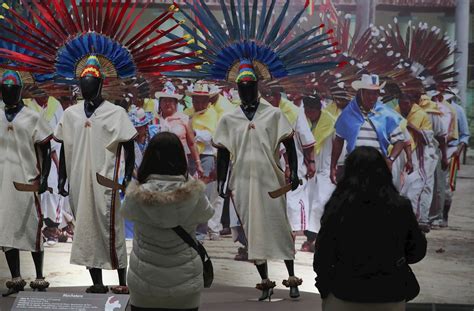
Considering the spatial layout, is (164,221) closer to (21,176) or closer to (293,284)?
(293,284)

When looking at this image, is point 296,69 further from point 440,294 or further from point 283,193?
point 440,294

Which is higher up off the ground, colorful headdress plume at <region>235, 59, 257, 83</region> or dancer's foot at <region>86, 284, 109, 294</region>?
colorful headdress plume at <region>235, 59, 257, 83</region>

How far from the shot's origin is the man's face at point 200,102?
25.8 ft

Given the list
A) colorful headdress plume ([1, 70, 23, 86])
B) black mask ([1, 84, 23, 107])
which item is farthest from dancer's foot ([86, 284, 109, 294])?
colorful headdress plume ([1, 70, 23, 86])

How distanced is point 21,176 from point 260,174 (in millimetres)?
1659

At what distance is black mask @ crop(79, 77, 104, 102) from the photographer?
20.6 ft

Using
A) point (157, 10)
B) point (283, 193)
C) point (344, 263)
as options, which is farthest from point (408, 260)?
point (157, 10)

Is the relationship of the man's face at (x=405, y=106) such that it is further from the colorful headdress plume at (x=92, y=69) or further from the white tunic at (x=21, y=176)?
the white tunic at (x=21, y=176)

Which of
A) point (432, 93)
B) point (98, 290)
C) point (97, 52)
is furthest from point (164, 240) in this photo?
point (432, 93)

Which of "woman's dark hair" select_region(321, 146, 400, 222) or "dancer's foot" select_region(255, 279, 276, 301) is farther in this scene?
"dancer's foot" select_region(255, 279, 276, 301)

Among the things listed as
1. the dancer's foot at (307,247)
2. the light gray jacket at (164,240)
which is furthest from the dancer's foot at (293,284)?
the light gray jacket at (164,240)

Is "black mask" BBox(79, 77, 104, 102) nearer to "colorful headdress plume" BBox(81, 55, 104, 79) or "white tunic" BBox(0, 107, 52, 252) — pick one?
"colorful headdress plume" BBox(81, 55, 104, 79)

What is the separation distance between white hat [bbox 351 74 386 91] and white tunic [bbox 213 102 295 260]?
1.30 metres

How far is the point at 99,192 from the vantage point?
20.8ft
